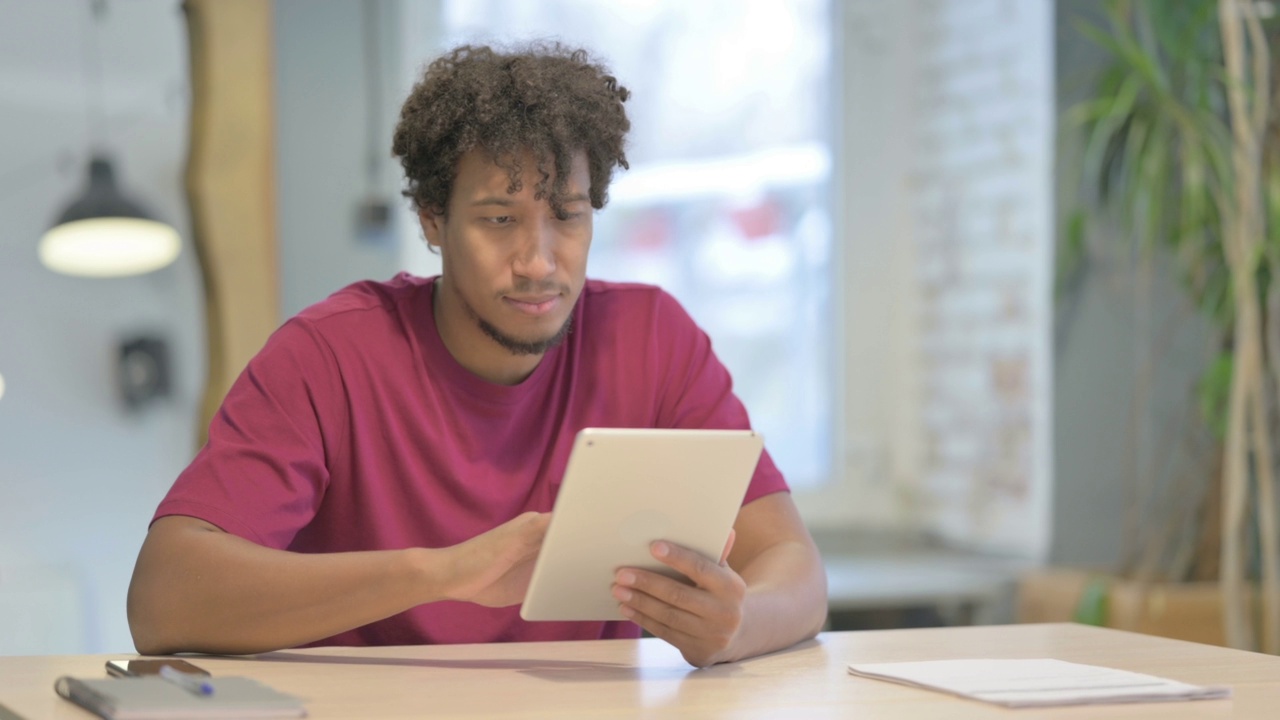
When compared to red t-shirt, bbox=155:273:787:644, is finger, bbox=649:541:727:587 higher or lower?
lower

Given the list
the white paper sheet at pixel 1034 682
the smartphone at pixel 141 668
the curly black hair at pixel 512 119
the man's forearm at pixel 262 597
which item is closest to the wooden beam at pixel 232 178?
the curly black hair at pixel 512 119

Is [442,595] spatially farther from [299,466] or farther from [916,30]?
[916,30]

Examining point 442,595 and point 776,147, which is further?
point 776,147

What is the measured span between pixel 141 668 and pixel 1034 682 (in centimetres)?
75

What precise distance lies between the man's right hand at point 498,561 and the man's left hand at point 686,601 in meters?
0.09

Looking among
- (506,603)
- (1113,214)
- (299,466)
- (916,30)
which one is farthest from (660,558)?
(916,30)

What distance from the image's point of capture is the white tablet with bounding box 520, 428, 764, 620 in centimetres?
116

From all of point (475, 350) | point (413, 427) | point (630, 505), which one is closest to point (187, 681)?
point (630, 505)

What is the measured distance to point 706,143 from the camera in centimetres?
345

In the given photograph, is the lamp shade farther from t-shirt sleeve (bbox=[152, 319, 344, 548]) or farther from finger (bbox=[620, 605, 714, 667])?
finger (bbox=[620, 605, 714, 667])

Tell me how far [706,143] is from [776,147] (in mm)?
192

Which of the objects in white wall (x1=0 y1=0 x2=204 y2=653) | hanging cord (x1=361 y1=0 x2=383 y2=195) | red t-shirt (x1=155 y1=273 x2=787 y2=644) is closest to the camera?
red t-shirt (x1=155 y1=273 x2=787 y2=644)

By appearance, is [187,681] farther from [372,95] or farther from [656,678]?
[372,95]

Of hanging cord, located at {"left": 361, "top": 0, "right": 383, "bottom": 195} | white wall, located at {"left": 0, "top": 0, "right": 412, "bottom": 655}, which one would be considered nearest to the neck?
white wall, located at {"left": 0, "top": 0, "right": 412, "bottom": 655}
